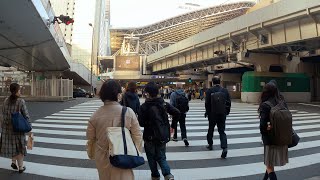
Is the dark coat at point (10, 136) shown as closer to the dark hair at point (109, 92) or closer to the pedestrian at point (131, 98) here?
the pedestrian at point (131, 98)

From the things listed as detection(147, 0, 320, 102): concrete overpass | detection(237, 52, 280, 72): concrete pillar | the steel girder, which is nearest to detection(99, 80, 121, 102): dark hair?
detection(147, 0, 320, 102): concrete overpass

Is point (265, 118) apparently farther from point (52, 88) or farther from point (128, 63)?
point (128, 63)

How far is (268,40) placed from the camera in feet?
78.9

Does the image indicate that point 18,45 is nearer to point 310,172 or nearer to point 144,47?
point 310,172

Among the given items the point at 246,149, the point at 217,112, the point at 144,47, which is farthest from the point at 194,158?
the point at 144,47

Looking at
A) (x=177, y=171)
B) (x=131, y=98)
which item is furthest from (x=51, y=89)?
(x=177, y=171)

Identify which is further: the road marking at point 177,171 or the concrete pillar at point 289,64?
the concrete pillar at point 289,64

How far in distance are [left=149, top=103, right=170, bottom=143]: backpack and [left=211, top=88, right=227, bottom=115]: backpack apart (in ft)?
7.74

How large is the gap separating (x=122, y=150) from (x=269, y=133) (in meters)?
2.27

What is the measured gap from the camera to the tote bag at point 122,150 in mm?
2928

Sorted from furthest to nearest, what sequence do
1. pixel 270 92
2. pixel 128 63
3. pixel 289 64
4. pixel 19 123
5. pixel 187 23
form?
pixel 187 23 < pixel 128 63 < pixel 289 64 < pixel 19 123 < pixel 270 92

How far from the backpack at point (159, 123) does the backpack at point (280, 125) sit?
1.42 m

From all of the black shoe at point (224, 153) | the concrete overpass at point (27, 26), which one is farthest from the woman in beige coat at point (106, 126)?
the concrete overpass at point (27, 26)

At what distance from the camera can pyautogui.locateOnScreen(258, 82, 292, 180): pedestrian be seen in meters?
4.34
